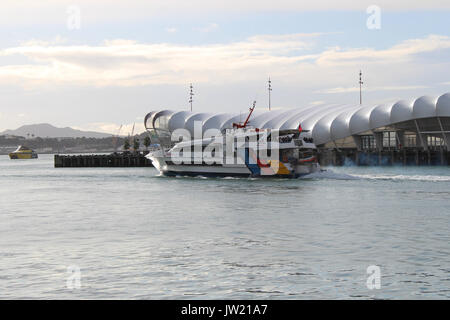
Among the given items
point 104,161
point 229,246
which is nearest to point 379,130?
point 104,161

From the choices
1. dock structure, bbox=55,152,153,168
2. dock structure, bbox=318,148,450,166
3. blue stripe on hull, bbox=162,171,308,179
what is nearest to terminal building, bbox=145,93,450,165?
dock structure, bbox=318,148,450,166

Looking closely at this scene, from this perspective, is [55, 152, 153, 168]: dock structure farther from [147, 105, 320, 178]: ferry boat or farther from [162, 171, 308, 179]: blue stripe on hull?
[147, 105, 320, 178]: ferry boat

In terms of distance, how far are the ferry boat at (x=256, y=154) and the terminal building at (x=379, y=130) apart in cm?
4022

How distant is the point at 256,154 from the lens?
58.6 m

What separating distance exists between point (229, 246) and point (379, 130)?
300 ft

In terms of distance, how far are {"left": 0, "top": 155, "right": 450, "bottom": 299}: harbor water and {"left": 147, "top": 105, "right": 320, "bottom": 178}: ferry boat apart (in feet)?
44.6

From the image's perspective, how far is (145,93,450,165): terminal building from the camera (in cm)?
9761

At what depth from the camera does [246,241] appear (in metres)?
23.7

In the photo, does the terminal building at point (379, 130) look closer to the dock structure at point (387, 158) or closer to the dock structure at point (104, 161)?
the dock structure at point (387, 158)

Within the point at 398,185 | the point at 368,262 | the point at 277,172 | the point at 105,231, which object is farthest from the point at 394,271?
the point at 277,172

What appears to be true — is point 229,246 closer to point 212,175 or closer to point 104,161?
point 212,175

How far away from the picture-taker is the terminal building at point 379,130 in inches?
3843

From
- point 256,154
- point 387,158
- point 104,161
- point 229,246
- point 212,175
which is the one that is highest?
point 256,154
